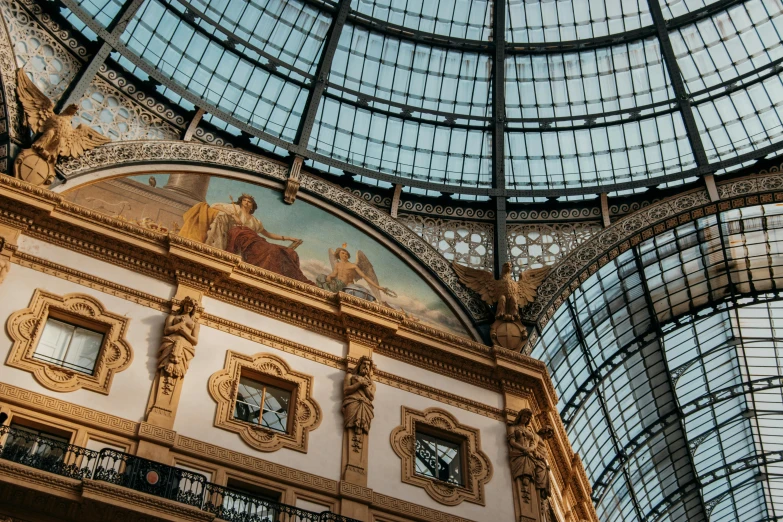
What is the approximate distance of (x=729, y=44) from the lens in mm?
29969

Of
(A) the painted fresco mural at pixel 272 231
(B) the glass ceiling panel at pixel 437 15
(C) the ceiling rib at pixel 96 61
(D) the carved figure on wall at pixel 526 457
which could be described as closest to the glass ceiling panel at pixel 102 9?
(C) the ceiling rib at pixel 96 61

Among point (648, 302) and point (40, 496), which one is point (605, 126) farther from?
point (40, 496)

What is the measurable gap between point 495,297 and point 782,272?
38.7 ft

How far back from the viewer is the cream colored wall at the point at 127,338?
18938 millimetres

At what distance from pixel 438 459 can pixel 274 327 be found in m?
4.95

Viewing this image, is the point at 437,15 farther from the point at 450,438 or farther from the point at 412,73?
the point at 450,438

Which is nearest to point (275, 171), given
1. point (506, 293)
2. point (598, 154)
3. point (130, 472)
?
point (506, 293)

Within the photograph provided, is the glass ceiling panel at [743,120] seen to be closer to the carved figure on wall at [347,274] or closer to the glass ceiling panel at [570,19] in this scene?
the glass ceiling panel at [570,19]

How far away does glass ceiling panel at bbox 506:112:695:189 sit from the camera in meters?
30.2

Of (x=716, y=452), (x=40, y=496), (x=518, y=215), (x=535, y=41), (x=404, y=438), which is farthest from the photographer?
(x=716, y=452)

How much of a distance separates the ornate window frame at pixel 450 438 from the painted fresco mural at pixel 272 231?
11.9 feet

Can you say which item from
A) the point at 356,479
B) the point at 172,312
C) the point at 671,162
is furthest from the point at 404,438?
the point at 671,162

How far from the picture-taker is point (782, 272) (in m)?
32.3

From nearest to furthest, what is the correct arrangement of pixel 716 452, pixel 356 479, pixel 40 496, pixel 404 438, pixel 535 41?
pixel 40 496
pixel 356 479
pixel 404 438
pixel 535 41
pixel 716 452
